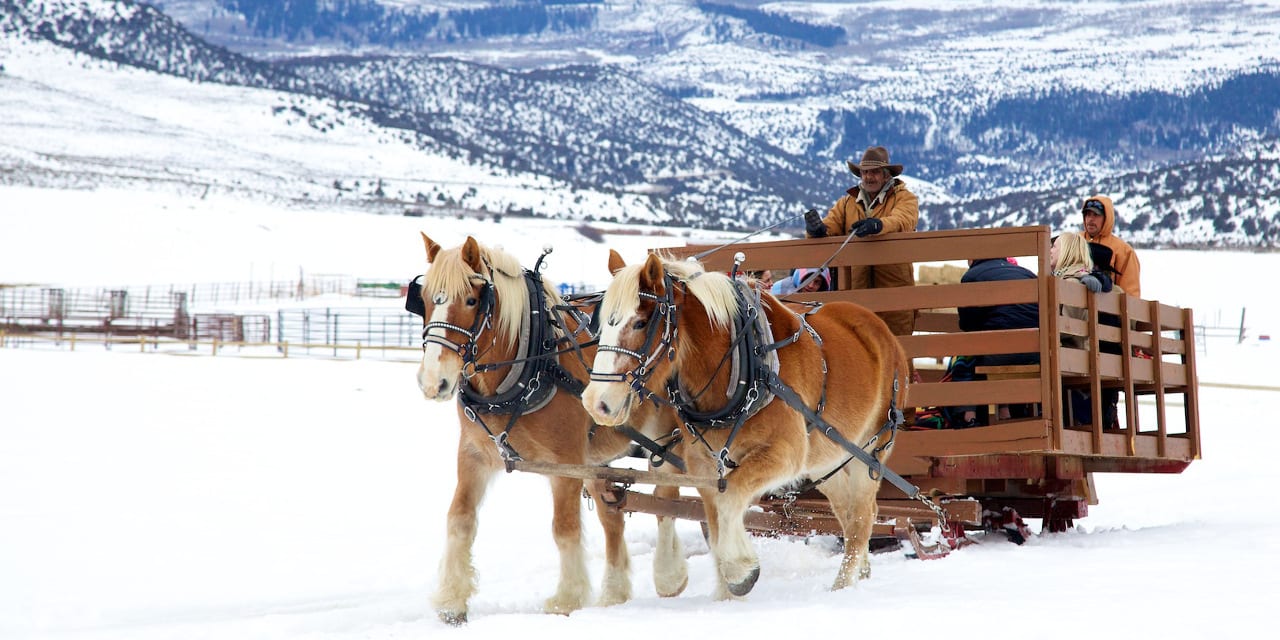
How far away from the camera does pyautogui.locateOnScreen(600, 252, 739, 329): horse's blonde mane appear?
526 cm

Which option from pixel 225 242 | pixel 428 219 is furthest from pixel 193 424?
pixel 428 219

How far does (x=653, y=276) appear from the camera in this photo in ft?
17.4

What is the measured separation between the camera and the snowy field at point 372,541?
5.12 m

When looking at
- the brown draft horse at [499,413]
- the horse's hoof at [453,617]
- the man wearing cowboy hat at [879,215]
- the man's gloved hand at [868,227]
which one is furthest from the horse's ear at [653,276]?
the man wearing cowboy hat at [879,215]

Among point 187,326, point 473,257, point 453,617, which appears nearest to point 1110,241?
point 473,257

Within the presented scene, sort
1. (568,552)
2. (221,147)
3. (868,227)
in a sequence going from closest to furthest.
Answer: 1. (568,552)
2. (868,227)
3. (221,147)

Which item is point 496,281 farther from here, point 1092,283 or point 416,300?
point 1092,283

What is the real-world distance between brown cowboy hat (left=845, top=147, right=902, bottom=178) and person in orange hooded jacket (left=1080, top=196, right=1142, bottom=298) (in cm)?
151

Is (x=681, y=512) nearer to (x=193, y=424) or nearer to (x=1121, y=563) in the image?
(x=1121, y=563)

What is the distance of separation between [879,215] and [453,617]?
4.13 metres

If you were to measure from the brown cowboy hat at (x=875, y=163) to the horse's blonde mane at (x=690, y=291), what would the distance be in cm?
273

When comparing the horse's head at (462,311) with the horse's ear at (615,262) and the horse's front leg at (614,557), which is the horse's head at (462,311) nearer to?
the horse's ear at (615,262)

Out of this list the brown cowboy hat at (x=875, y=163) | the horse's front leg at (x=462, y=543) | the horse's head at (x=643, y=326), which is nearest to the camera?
the horse's head at (x=643, y=326)

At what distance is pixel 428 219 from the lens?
82.9m
